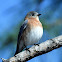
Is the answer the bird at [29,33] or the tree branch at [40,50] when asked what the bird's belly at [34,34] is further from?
the tree branch at [40,50]

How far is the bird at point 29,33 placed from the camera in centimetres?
446

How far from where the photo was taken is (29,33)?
177 inches

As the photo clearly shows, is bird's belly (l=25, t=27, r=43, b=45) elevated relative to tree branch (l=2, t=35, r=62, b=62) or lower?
elevated

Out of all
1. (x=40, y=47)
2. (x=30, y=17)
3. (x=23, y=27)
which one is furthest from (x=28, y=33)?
(x=40, y=47)

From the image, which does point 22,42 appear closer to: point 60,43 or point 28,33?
point 28,33

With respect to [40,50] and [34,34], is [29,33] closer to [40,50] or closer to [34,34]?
[34,34]

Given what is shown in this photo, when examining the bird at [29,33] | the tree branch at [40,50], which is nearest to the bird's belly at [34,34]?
the bird at [29,33]

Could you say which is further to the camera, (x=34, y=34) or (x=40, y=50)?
(x=34, y=34)

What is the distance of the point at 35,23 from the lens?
4664 mm

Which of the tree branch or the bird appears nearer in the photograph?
the tree branch

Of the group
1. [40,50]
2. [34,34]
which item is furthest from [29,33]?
[40,50]

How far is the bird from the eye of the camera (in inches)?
176

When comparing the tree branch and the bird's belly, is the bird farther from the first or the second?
the tree branch

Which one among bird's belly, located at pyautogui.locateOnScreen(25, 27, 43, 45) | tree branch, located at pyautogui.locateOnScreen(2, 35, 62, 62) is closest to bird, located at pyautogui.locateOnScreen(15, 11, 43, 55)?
bird's belly, located at pyautogui.locateOnScreen(25, 27, 43, 45)
